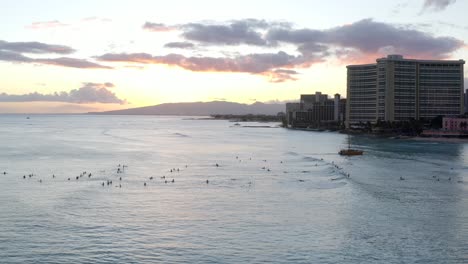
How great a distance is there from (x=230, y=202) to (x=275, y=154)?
56.2 m

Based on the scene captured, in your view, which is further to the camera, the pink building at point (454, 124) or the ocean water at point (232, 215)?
the pink building at point (454, 124)

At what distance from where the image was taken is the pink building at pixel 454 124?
172 m

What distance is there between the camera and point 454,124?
176m

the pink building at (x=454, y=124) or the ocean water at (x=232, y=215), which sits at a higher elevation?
the pink building at (x=454, y=124)

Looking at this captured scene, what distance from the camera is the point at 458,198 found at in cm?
5066

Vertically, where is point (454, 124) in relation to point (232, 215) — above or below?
above

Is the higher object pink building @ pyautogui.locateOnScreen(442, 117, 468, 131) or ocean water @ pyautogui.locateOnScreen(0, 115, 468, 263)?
pink building @ pyautogui.locateOnScreen(442, 117, 468, 131)

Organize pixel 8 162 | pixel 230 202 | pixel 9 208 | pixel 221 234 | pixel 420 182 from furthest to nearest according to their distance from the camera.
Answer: pixel 8 162
pixel 420 182
pixel 230 202
pixel 9 208
pixel 221 234

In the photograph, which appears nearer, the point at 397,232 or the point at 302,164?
the point at 397,232

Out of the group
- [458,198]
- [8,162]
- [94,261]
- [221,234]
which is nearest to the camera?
[94,261]

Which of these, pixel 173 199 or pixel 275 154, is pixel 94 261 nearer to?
pixel 173 199

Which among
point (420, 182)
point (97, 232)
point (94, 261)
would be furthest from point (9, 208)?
point (420, 182)

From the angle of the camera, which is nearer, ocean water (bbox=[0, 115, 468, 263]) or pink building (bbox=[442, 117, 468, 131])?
ocean water (bbox=[0, 115, 468, 263])

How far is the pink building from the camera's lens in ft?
565
